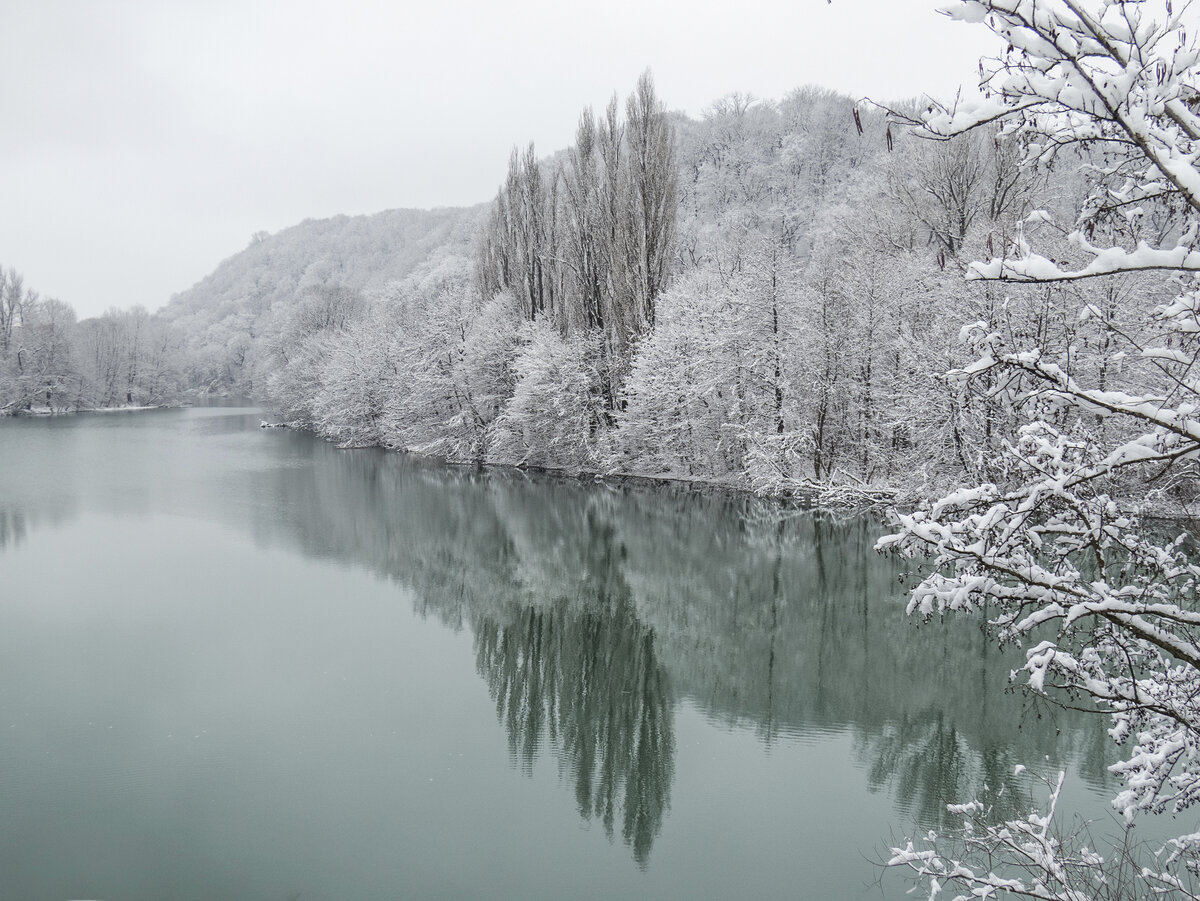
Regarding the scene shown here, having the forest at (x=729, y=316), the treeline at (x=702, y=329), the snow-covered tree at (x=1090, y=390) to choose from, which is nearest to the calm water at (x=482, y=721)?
the forest at (x=729, y=316)

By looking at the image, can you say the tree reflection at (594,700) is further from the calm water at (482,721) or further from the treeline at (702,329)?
the treeline at (702,329)

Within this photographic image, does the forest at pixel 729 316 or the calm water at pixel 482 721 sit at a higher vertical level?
the forest at pixel 729 316

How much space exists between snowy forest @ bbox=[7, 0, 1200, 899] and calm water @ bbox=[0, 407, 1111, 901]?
103 centimetres

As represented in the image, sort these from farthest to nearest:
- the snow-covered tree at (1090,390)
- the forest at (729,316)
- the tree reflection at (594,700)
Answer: the forest at (729,316) → the tree reflection at (594,700) → the snow-covered tree at (1090,390)

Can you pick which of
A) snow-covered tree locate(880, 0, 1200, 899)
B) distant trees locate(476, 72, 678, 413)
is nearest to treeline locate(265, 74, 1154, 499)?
distant trees locate(476, 72, 678, 413)

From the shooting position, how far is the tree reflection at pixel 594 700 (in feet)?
21.0

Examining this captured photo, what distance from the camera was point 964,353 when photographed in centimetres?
1433

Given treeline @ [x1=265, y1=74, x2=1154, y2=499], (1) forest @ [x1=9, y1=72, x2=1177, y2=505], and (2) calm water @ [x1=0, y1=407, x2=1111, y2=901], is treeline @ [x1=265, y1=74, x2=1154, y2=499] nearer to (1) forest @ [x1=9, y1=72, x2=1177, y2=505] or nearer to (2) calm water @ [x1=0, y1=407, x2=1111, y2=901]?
(1) forest @ [x1=9, y1=72, x2=1177, y2=505]

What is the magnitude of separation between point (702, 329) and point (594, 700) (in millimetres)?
15496

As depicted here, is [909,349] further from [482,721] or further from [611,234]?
[482,721]

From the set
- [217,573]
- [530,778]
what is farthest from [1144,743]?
[217,573]

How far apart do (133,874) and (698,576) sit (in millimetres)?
9109

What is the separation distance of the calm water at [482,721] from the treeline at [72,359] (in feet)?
154

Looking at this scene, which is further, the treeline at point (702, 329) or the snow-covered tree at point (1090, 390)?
the treeline at point (702, 329)
